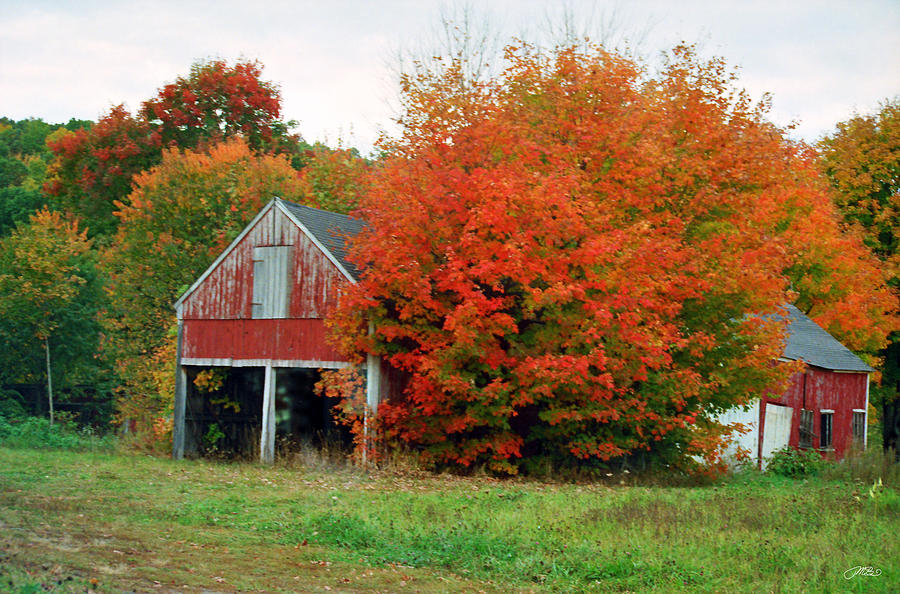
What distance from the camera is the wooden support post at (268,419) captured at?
76.0ft

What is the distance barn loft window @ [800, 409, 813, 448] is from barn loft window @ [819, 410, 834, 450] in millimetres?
1168

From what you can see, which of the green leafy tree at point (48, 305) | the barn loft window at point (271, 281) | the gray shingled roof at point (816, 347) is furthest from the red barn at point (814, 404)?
the green leafy tree at point (48, 305)

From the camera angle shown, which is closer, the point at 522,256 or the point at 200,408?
the point at 522,256

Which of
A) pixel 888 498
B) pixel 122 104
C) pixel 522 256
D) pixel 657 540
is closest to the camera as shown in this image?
pixel 657 540

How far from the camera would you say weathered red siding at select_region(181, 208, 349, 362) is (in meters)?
22.7

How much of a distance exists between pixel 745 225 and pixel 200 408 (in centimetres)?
1562

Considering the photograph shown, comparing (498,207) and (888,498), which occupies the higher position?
(498,207)

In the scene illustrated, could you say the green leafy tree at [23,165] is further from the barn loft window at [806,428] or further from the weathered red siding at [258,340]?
the barn loft window at [806,428]

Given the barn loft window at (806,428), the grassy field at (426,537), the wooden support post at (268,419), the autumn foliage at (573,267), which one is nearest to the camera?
the grassy field at (426,537)

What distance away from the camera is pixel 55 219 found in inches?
1500

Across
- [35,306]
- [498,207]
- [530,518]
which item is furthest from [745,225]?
[35,306]

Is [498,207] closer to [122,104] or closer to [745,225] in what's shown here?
[745,225]

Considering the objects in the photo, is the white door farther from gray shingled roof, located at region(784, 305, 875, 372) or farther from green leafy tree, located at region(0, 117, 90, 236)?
green leafy tree, located at region(0, 117, 90, 236)

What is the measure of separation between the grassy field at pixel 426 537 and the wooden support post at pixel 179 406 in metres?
7.18
